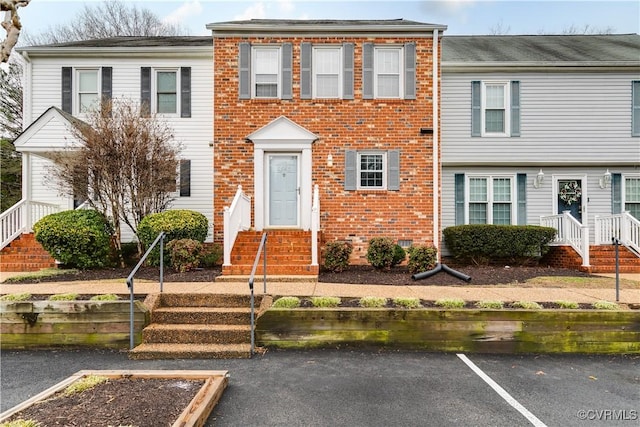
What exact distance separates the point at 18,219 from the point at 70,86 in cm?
431

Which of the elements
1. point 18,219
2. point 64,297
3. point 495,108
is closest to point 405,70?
point 495,108

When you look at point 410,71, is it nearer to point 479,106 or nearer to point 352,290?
point 479,106

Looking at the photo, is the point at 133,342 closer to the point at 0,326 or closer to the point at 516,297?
the point at 0,326

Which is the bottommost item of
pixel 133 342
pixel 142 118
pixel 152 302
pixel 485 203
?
pixel 133 342

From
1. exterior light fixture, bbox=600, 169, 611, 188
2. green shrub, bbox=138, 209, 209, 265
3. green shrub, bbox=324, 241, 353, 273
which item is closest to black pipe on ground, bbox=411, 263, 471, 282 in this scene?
green shrub, bbox=324, 241, 353, 273

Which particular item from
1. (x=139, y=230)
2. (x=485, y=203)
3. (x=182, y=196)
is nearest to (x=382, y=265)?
(x=485, y=203)

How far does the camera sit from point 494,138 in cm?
1149

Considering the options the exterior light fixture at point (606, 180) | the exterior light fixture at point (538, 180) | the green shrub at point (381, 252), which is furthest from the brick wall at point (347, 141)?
the exterior light fixture at point (606, 180)

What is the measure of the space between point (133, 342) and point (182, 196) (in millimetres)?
7164

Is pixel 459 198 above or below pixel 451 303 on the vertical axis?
above

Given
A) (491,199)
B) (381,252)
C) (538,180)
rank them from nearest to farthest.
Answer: (381,252) → (538,180) → (491,199)

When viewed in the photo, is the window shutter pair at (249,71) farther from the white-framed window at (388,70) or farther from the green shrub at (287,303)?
the green shrub at (287,303)

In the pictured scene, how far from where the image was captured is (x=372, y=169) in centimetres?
995

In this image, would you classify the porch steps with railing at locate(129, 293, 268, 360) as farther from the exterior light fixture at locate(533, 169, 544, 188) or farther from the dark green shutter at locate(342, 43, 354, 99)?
the exterior light fixture at locate(533, 169, 544, 188)
